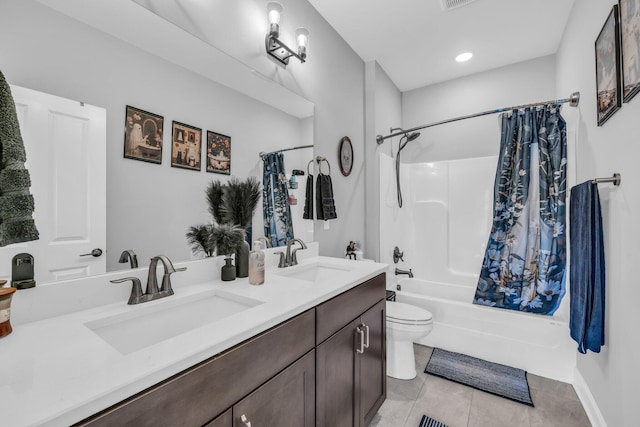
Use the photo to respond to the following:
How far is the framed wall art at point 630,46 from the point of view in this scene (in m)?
1.08

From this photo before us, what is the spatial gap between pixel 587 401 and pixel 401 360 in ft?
3.53

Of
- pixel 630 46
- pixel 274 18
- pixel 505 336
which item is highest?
pixel 274 18

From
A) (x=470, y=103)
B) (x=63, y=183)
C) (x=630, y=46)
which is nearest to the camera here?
(x=63, y=183)

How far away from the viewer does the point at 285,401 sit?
90cm

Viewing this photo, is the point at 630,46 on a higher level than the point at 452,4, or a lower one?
lower

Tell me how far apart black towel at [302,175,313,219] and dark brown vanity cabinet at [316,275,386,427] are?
667 millimetres

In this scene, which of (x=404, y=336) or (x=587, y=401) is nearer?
(x=587, y=401)

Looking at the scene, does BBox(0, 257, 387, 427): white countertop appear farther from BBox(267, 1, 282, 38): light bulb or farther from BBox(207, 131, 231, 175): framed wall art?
BBox(267, 1, 282, 38): light bulb

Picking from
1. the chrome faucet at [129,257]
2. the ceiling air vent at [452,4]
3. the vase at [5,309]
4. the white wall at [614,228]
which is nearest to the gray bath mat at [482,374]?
the white wall at [614,228]

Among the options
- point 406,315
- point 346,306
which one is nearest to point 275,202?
point 346,306

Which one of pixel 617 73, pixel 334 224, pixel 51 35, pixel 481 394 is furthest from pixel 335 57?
pixel 481 394

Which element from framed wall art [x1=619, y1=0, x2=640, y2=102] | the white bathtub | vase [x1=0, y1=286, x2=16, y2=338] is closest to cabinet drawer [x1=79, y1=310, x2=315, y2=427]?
vase [x1=0, y1=286, x2=16, y2=338]

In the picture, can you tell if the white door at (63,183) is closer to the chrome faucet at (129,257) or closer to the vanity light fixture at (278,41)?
the chrome faucet at (129,257)

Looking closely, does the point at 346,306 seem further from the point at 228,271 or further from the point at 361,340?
the point at 228,271
